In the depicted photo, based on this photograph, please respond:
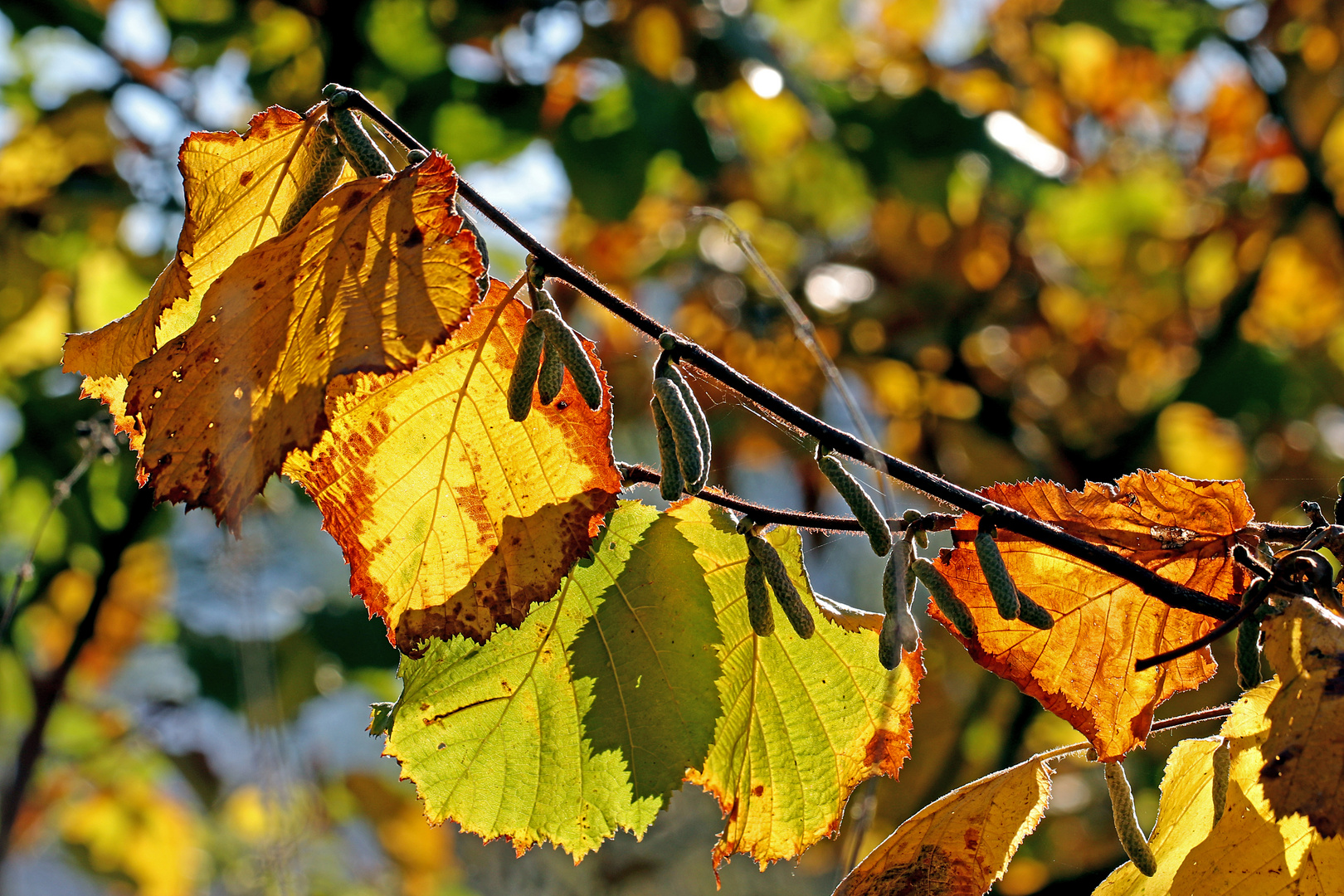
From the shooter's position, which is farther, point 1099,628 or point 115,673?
point 115,673

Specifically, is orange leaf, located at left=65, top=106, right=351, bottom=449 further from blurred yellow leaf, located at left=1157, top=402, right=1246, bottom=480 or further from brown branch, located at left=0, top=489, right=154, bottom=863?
blurred yellow leaf, located at left=1157, top=402, right=1246, bottom=480

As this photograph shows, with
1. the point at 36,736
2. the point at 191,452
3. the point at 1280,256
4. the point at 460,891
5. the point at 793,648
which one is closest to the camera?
the point at 191,452

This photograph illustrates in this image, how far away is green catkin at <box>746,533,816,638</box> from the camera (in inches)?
28.6

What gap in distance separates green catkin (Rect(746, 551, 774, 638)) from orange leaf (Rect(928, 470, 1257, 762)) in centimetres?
13

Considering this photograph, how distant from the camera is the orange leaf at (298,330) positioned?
559 mm

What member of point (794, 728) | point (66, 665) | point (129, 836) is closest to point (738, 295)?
point (66, 665)

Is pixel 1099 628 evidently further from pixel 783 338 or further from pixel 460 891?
pixel 460 891

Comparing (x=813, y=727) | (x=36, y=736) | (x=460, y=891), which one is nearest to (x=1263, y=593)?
(x=813, y=727)

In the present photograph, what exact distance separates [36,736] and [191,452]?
183cm

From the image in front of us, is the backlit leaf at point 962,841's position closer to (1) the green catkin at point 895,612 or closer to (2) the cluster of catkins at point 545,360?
(1) the green catkin at point 895,612

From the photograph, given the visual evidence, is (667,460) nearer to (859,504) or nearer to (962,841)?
(859,504)

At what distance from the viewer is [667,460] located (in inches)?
25.3

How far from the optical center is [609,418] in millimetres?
687

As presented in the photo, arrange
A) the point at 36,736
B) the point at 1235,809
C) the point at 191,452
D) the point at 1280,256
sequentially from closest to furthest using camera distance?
the point at 191,452
the point at 1235,809
the point at 36,736
the point at 1280,256
